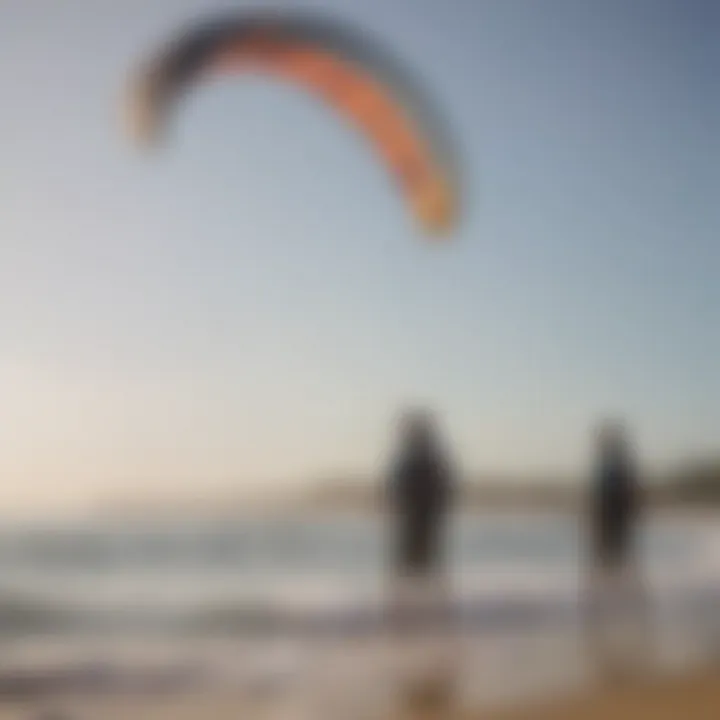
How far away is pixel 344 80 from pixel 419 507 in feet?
1.98

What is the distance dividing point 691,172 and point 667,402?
0.35 meters

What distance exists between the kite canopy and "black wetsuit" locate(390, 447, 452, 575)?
0.33m

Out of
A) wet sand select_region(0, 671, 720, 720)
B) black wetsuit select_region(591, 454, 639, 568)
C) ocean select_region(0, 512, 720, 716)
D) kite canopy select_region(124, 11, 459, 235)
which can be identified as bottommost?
wet sand select_region(0, 671, 720, 720)

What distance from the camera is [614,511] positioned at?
1696 millimetres

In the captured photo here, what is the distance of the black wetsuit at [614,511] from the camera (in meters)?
1.68

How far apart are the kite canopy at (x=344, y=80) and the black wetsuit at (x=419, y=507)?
33 centimetres

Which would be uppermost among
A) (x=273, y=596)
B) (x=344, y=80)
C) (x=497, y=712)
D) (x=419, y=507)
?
(x=344, y=80)

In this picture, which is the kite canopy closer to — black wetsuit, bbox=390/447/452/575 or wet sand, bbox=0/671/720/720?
black wetsuit, bbox=390/447/452/575

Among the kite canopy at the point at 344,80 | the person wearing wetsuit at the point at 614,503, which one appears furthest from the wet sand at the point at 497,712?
the kite canopy at the point at 344,80

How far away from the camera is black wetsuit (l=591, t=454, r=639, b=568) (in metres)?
1.68

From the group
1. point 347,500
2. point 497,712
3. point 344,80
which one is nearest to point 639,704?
point 497,712

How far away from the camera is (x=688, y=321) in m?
1.75

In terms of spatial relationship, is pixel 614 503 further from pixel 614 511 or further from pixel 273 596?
pixel 273 596

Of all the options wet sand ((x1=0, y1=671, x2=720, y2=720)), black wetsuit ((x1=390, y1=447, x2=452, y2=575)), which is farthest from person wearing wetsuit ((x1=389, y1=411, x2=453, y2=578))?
wet sand ((x1=0, y1=671, x2=720, y2=720))
